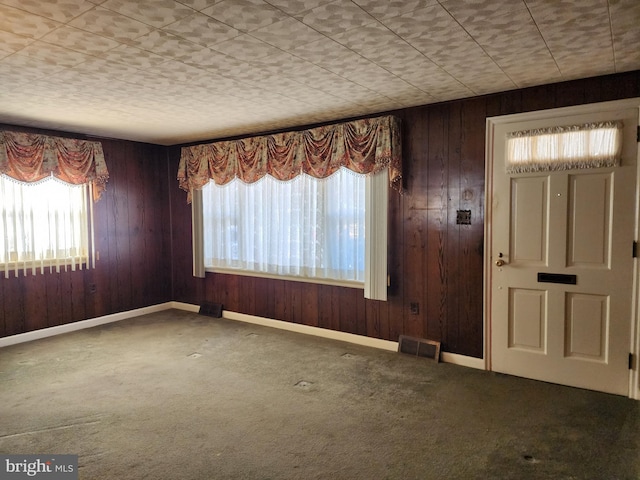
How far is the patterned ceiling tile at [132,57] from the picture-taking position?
2510mm

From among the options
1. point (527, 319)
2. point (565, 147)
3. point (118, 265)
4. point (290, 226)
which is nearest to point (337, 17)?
point (565, 147)

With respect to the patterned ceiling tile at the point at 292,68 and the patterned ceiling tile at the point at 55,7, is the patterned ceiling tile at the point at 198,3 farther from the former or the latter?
the patterned ceiling tile at the point at 292,68

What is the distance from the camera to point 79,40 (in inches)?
92.5

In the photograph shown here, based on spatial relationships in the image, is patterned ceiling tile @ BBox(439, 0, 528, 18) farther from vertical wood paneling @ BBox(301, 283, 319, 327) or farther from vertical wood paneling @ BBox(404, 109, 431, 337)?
vertical wood paneling @ BBox(301, 283, 319, 327)

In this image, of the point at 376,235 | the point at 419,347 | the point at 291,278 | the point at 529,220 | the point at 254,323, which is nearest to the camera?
the point at 529,220

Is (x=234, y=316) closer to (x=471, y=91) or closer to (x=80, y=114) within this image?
(x=80, y=114)

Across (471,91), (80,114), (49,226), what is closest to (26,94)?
(80,114)

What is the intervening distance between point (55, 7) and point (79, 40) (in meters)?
0.40

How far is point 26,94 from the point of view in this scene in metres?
3.38

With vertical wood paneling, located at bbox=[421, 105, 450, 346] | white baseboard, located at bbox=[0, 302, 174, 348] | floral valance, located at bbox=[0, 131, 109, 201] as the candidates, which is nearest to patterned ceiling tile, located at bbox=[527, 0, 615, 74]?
vertical wood paneling, located at bbox=[421, 105, 450, 346]

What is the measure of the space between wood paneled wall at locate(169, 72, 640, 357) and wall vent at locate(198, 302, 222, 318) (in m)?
1.79

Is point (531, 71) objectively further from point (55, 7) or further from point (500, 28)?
point (55, 7)

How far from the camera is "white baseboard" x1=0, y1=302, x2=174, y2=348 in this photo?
4504 millimetres

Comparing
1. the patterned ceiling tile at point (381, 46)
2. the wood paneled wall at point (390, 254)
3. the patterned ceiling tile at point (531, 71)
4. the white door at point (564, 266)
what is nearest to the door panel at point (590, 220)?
the white door at point (564, 266)
